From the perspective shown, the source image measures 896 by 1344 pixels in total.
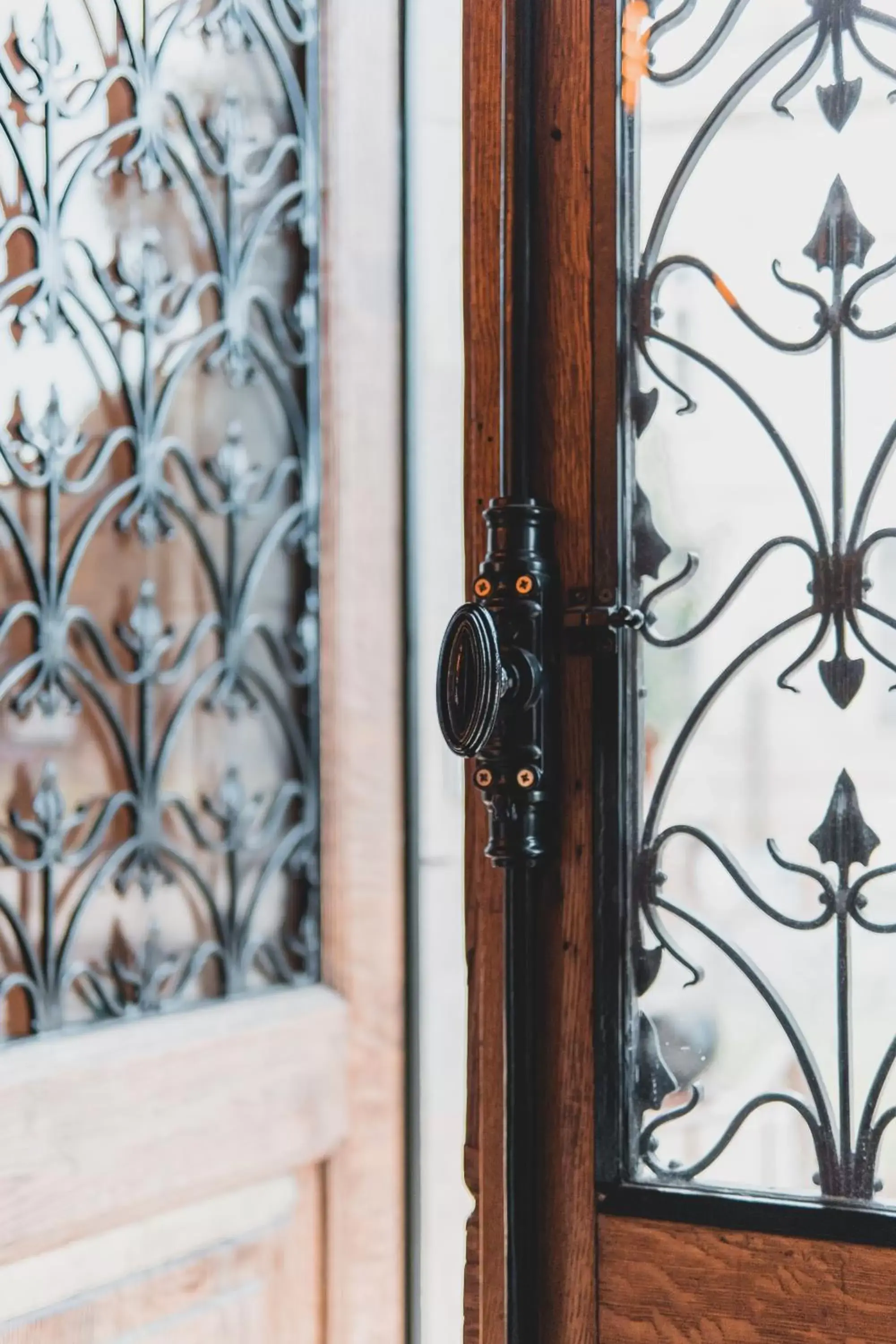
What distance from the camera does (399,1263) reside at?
41.9 inches

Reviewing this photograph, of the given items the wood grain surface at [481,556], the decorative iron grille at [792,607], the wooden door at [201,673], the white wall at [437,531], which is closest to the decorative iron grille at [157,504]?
the wooden door at [201,673]

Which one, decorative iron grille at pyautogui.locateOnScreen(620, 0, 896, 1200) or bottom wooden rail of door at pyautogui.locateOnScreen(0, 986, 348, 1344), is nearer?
decorative iron grille at pyautogui.locateOnScreen(620, 0, 896, 1200)

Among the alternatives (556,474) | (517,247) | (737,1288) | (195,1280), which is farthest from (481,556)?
(195,1280)

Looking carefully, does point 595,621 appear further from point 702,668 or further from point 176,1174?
point 176,1174

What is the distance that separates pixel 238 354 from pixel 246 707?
0.28 meters

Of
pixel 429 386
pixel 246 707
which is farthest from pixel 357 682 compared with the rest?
pixel 429 386

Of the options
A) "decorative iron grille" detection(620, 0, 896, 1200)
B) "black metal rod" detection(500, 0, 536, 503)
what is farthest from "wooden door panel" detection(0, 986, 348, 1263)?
"black metal rod" detection(500, 0, 536, 503)

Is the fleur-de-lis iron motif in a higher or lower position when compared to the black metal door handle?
lower

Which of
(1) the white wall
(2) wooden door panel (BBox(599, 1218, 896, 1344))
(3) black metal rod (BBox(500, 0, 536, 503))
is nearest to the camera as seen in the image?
(2) wooden door panel (BBox(599, 1218, 896, 1344))

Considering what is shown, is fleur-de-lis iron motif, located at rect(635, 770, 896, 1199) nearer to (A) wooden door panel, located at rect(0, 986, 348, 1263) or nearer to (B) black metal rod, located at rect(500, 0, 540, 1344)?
(B) black metal rod, located at rect(500, 0, 540, 1344)

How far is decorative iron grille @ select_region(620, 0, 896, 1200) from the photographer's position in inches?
26.9

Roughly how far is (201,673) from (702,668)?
0.41 m

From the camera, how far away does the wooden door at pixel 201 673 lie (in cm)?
83

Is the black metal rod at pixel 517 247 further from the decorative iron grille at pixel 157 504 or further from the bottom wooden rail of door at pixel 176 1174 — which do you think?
the bottom wooden rail of door at pixel 176 1174
